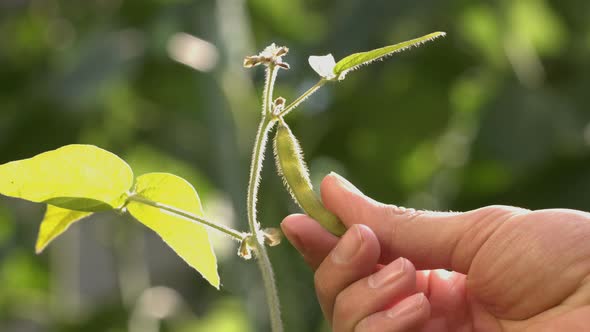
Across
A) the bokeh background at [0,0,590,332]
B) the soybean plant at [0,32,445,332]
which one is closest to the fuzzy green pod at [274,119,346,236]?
the soybean plant at [0,32,445,332]

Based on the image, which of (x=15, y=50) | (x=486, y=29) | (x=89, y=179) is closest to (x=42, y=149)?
(x=15, y=50)

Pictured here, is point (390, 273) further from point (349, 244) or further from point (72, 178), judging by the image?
point (72, 178)

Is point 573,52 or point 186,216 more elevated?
point 186,216

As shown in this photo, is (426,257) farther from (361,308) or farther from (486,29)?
(486,29)

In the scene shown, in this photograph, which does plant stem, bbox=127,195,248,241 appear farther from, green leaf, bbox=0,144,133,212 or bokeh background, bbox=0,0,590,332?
bokeh background, bbox=0,0,590,332

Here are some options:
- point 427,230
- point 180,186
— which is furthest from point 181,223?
point 427,230
